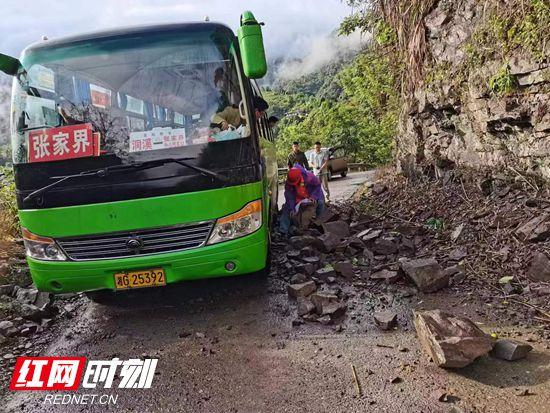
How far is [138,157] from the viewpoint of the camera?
381 cm

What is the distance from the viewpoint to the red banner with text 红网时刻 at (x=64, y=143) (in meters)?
3.82

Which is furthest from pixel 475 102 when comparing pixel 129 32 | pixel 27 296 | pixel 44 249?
pixel 27 296

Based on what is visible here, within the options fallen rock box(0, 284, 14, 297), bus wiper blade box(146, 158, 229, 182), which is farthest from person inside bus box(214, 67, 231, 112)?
fallen rock box(0, 284, 14, 297)

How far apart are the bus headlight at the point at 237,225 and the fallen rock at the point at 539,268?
247cm

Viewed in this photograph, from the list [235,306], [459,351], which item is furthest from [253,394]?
[235,306]

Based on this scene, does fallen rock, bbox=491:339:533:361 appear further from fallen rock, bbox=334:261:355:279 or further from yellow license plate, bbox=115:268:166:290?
yellow license plate, bbox=115:268:166:290

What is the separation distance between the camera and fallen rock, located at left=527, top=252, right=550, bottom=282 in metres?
3.80

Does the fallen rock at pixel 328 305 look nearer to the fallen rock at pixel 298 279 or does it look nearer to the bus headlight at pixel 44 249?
the fallen rock at pixel 298 279

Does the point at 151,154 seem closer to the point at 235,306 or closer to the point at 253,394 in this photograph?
the point at 235,306

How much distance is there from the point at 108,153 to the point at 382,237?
11.6 feet

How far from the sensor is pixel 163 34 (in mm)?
3982

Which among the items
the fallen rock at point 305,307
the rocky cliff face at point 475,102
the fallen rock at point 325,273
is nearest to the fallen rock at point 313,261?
the fallen rock at point 325,273

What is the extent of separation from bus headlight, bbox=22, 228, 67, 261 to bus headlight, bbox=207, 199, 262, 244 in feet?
4.40

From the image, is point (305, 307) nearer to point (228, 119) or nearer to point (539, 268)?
point (228, 119)
